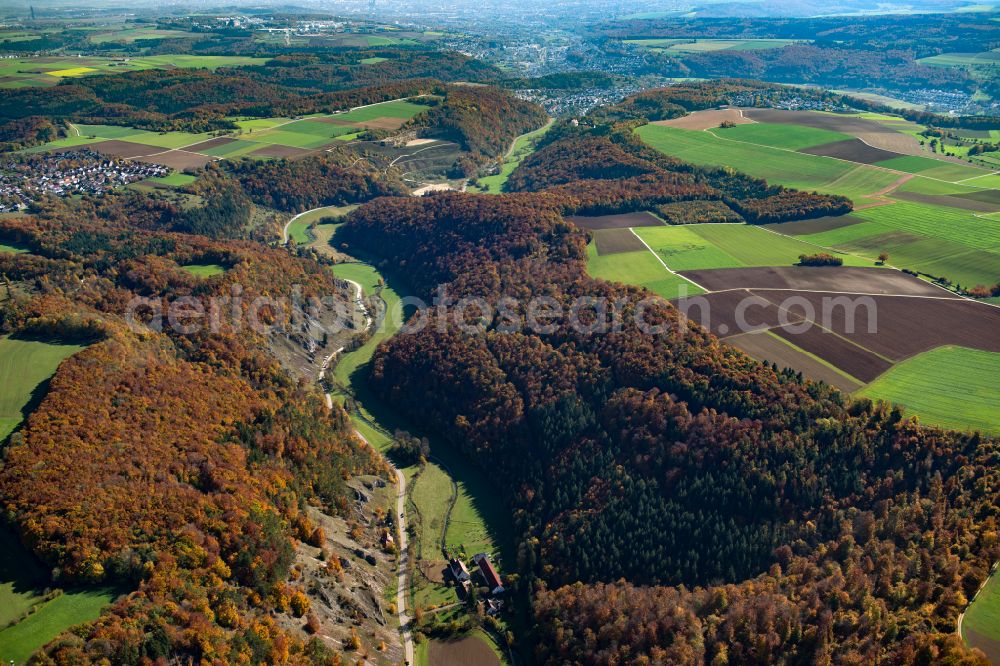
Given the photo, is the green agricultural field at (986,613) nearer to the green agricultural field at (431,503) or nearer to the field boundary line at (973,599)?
the field boundary line at (973,599)

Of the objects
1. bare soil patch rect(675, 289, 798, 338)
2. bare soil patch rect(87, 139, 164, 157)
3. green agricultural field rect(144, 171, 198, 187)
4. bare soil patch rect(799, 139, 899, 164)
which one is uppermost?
bare soil patch rect(799, 139, 899, 164)

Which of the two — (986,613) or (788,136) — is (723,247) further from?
(986,613)

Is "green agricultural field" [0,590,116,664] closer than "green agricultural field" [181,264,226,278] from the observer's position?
Yes

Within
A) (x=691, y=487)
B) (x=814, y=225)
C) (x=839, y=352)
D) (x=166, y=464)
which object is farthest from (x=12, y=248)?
(x=814, y=225)

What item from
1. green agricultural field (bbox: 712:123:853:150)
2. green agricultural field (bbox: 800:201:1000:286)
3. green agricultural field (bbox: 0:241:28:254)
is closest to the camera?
green agricultural field (bbox: 800:201:1000:286)

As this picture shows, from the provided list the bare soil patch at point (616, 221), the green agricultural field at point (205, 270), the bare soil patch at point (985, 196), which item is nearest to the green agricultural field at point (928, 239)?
the bare soil patch at point (985, 196)

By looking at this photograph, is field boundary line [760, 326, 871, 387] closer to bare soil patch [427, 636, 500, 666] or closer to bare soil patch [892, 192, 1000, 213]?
bare soil patch [427, 636, 500, 666]

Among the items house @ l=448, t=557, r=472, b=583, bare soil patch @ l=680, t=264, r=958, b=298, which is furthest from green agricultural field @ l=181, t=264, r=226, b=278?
bare soil patch @ l=680, t=264, r=958, b=298
